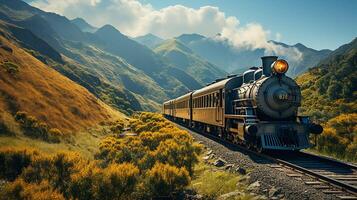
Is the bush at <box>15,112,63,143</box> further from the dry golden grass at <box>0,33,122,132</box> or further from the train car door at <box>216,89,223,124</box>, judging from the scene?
the train car door at <box>216,89,223,124</box>

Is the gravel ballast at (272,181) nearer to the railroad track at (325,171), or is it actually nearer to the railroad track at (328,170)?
the railroad track at (325,171)

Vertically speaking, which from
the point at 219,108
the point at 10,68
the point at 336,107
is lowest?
the point at 219,108

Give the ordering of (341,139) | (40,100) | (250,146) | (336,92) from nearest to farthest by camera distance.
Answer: (250,146) → (341,139) → (40,100) → (336,92)

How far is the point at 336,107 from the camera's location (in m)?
36.4

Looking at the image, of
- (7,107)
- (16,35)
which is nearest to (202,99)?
(7,107)

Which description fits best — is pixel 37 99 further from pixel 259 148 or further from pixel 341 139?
pixel 341 139

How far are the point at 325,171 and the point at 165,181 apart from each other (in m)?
5.85

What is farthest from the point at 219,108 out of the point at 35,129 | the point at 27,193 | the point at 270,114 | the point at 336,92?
the point at 336,92

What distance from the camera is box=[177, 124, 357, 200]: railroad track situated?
329 inches

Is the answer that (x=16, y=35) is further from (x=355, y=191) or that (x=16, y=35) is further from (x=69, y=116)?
(x=355, y=191)

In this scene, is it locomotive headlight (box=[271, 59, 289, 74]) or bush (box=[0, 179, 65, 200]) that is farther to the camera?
locomotive headlight (box=[271, 59, 289, 74])

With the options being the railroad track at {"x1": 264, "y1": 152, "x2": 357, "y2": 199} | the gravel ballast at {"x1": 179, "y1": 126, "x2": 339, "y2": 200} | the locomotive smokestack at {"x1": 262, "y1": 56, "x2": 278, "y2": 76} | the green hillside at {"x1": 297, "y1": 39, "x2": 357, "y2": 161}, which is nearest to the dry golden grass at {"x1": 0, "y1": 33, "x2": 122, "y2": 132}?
the locomotive smokestack at {"x1": 262, "y1": 56, "x2": 278, "y2": 76}

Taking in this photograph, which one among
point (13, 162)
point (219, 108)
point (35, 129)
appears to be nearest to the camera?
point (13, 162)

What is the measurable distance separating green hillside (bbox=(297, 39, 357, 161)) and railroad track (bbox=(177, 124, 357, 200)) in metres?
3.28
